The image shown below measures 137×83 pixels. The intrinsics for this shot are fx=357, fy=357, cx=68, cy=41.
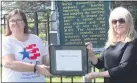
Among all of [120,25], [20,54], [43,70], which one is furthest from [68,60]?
[120,25]

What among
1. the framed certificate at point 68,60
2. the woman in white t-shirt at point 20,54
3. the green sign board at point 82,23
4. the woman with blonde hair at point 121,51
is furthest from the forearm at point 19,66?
the green sign board at point 82,23

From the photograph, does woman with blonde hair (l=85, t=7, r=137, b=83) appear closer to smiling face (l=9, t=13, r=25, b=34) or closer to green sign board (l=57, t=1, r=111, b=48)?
smiling face (l=9, t=13, r=25, b=34)

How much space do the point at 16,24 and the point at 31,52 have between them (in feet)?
1.19

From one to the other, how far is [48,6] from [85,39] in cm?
114

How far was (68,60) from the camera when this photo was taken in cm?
411

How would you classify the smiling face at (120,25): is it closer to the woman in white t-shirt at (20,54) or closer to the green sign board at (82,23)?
the woman in white t-shirt at (20,54)

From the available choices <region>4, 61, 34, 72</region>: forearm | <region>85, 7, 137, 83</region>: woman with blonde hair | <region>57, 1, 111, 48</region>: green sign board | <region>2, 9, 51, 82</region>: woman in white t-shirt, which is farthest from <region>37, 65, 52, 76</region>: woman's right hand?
<region>57, 1, 111, 48</region>: green sign board

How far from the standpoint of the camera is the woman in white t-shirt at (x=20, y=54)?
13.1ft

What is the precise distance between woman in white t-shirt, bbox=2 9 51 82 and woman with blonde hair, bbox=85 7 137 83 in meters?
0.60

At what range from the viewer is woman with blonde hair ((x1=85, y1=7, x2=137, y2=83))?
3877mm

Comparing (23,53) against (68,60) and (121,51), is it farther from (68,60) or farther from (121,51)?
(121,51)

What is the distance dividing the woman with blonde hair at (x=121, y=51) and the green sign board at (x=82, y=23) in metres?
1.26

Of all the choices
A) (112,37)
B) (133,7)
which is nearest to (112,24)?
(112,37)

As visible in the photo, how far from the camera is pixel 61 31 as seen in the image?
5.39 m
